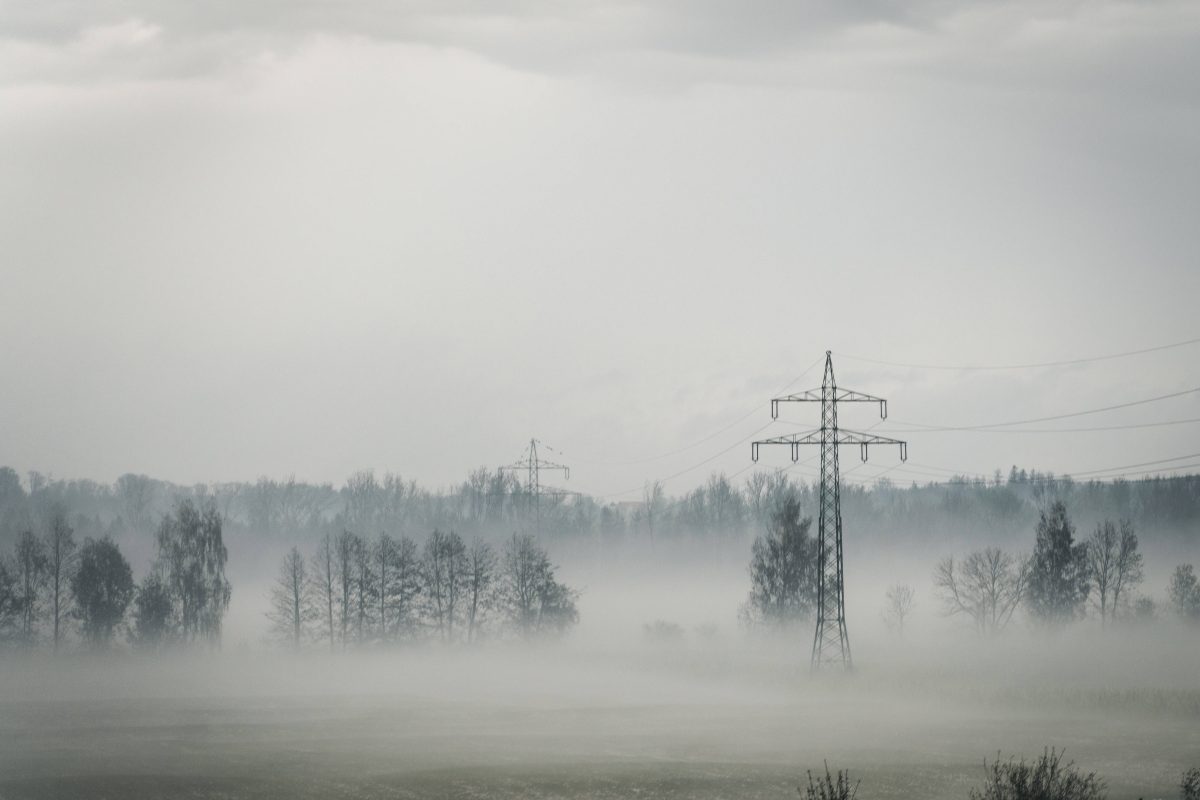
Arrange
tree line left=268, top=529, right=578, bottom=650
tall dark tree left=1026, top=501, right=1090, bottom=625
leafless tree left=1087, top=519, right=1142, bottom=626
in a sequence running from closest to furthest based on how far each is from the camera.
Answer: tall dark tree left=1026, top=501, right=1090, bottom=625 < tree line left=268, top=529, right=578, bottom=650 < leafless tree left=1087, top=519, right=1142, bottom=626

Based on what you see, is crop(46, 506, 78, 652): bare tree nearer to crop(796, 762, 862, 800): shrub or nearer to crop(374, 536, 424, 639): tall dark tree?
crop(374, 536, 424, 639): tall dark tree

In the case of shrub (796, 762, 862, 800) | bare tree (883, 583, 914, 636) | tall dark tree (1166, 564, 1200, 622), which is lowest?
bare tree (883, 583, 914, 636)

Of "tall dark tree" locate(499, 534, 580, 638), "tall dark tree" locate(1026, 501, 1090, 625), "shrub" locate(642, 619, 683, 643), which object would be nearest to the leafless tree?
"tall dark tree" locate(1026, 501, 1090, 625)

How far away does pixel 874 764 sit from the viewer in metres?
61.5

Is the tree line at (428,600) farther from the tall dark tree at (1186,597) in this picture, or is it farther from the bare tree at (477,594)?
the tall dark tree at (1186,597)

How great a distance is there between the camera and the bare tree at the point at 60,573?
121750 mm

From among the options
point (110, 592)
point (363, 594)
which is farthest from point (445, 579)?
point (110, 592)

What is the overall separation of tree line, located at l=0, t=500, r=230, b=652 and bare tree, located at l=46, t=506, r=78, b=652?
0.29 ft

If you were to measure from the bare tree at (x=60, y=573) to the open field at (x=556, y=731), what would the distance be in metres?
11.1

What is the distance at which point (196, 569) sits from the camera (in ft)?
408

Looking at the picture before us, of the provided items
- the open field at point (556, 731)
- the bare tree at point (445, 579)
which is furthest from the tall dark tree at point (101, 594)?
the bare tree at point (445, 579)

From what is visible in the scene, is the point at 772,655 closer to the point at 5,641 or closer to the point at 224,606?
the point at 224,606

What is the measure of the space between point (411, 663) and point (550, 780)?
196 ft

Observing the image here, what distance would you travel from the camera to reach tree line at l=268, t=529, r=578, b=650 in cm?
12325
